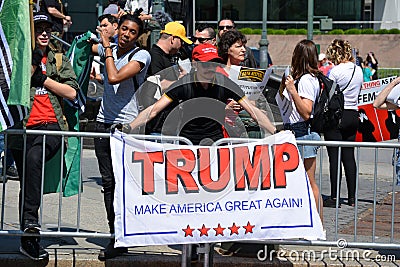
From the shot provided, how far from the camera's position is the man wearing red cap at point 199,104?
267 inches

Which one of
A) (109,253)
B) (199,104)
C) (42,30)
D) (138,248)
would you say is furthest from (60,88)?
(138,248)

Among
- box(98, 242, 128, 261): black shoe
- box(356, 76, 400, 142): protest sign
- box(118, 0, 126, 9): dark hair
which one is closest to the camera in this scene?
box(98, 242, 128, 261): black shoe

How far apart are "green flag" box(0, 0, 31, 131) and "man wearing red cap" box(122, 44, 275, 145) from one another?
0.90 m

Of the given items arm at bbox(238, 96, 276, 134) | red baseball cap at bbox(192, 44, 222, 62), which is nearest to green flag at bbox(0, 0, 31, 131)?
red baseball cap at bbox(192, 44, 222, 62)

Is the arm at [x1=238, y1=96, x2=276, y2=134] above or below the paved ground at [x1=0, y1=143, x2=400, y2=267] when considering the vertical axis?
above

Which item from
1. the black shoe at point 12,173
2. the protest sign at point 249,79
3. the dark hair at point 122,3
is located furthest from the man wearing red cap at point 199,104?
the dark hair at point 122,3

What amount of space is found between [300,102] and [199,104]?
4.04ft

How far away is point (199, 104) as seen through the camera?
22.6 ft

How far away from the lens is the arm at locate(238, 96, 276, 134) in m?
6.62

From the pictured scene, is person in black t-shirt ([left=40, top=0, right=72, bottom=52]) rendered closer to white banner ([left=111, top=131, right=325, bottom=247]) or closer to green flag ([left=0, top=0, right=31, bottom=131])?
green flag ([left=0, top=0, right=31, bottom=131])

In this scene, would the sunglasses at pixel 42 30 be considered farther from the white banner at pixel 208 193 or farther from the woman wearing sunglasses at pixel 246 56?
the woman wearing sunglasses at pixel 246 56

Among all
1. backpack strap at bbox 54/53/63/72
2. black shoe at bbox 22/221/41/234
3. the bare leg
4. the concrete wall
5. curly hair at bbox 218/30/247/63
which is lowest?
the concrete wall

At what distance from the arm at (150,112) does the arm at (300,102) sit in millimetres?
1318

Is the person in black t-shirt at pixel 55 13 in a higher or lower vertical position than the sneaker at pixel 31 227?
higher
